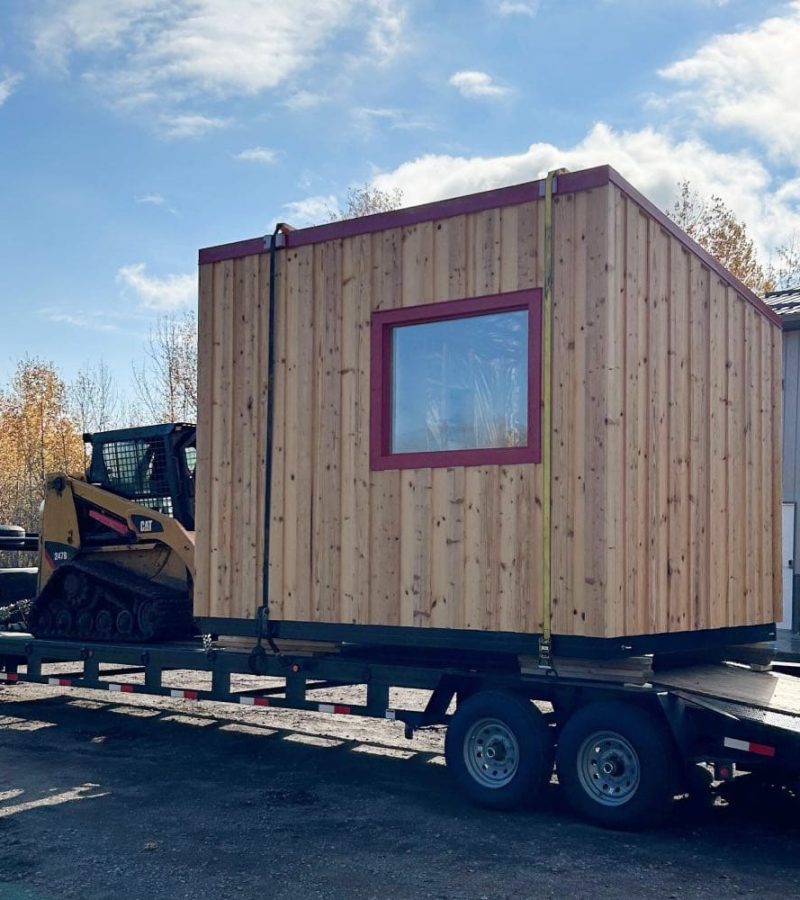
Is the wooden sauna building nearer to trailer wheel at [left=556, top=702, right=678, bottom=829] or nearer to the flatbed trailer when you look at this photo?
the flatbed trailer

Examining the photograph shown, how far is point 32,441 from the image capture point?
40688 mm

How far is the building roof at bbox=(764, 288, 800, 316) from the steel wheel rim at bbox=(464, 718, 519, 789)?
426 inches

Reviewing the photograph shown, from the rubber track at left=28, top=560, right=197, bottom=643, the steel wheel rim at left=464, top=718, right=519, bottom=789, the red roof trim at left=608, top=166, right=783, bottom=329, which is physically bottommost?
the steel wheel rim at left=464, top=718, right=519, bottom=789

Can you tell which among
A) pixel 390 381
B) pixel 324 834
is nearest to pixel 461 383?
pixel 390 381

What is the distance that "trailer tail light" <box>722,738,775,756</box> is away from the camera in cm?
634

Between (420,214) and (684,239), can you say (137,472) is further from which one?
(684,239)

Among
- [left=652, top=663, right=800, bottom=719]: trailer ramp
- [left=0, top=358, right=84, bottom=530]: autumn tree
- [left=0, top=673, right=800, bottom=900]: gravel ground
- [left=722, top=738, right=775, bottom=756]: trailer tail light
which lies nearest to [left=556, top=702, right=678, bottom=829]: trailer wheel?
[left=0, top=673, right=800, bottom=900]: gravel ground

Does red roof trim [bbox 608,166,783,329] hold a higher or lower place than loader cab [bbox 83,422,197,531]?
higher

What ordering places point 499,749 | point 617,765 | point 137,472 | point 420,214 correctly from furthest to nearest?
point 137,472
point 420,214
point 499,749
point 617,765

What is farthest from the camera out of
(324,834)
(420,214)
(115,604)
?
(115,604)

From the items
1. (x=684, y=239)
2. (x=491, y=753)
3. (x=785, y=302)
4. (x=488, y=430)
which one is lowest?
(x=491, y=753)

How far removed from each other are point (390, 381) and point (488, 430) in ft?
3.05

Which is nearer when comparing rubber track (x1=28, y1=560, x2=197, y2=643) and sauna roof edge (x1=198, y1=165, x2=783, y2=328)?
sauna roof edge (x1=198, y1=165, x2=783, y2=328)

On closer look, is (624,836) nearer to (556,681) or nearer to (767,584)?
(556,681)
